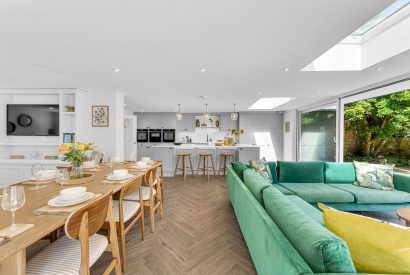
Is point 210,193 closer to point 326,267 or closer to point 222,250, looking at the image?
point 222,250

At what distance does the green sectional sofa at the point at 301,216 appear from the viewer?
33.9 inches

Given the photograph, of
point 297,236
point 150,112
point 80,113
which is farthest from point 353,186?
point 150,112

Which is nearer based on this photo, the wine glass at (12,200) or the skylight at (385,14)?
the wine glass at (12,200)

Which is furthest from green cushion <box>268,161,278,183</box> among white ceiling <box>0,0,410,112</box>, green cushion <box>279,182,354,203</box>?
white ceiling <box>0,0,410,112</box>

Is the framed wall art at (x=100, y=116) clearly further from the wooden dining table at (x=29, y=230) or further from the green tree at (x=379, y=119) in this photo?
the green tree at (x=379, y=119)

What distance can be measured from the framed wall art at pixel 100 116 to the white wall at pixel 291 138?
6.17 metres

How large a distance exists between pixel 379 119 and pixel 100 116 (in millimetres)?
7466

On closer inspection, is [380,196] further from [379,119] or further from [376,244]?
[379,119]

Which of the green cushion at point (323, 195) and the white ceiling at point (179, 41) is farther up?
the white ceiling at point (179, 41)

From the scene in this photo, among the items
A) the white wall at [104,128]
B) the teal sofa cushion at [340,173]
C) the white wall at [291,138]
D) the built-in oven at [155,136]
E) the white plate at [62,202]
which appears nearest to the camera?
the white plate at [62,202]

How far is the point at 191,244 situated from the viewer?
2203 millimetres

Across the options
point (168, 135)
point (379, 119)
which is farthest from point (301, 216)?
point (168, 135)

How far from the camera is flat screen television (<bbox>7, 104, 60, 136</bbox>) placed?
408cm

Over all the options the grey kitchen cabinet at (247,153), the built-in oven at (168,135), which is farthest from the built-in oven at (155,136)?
the grey kitchen cabinet at (247,153)
